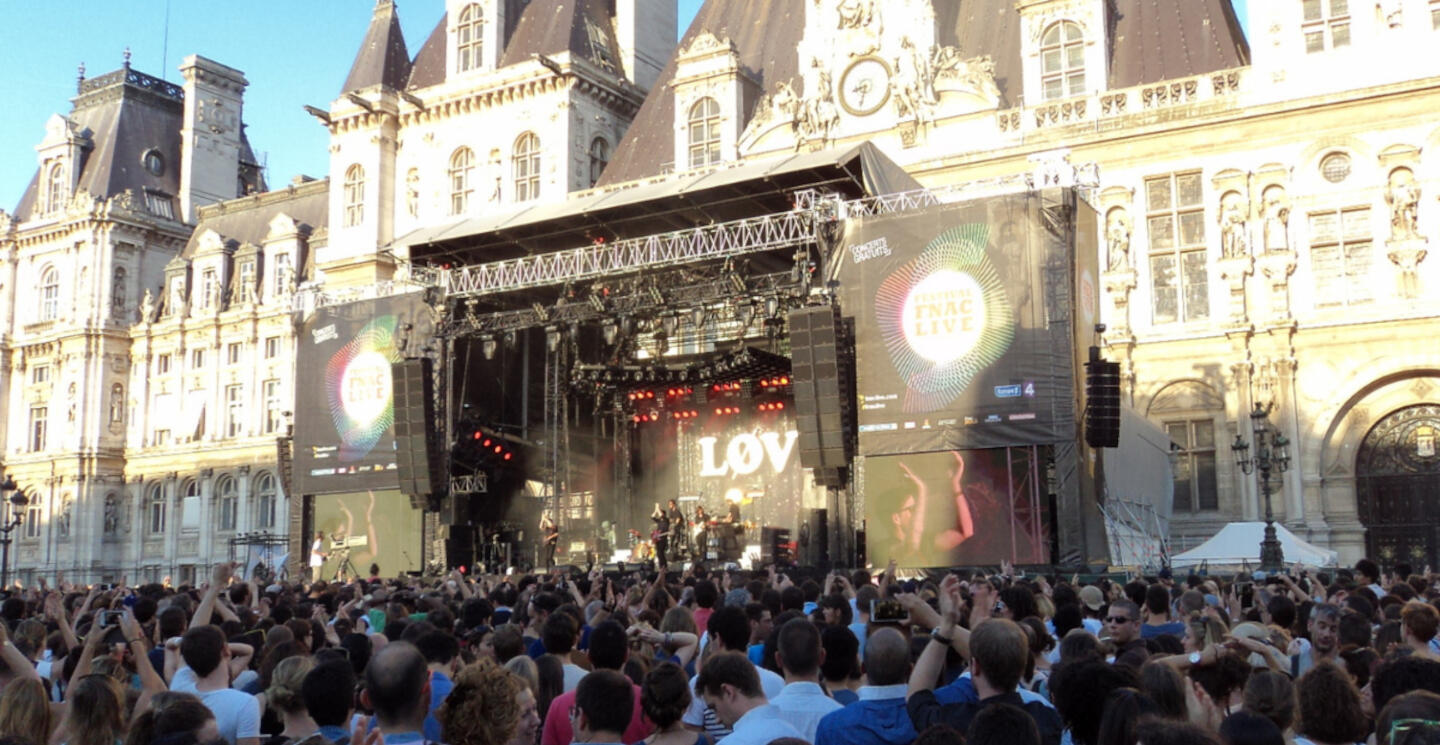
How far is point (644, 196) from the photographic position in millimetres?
27609

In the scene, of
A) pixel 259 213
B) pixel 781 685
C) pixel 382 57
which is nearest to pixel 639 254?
pixel 382 57

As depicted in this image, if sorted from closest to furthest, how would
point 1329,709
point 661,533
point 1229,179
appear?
point 1329,709
point 1229,179
point 661,533

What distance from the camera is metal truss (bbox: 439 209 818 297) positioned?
2638 centimetres

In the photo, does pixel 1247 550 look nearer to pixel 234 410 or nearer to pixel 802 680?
pixel 802 680

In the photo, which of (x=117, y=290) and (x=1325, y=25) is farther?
(x=117, y=290)

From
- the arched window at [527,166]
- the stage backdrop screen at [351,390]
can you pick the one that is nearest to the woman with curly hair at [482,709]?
the stage backdrop screen at [351,390]

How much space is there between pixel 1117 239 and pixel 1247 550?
8.62 meters

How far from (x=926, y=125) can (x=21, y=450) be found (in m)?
40.7

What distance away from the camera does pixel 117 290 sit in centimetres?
5244

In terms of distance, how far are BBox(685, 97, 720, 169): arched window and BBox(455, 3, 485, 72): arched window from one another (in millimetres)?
8239

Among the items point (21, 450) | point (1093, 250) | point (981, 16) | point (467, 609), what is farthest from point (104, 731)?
point (21, 450)

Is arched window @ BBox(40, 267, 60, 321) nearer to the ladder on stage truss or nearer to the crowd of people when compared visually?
the ladder on stage truss

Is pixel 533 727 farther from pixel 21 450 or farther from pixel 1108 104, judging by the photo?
pixel 21 450

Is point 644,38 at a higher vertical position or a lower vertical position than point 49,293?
higher
